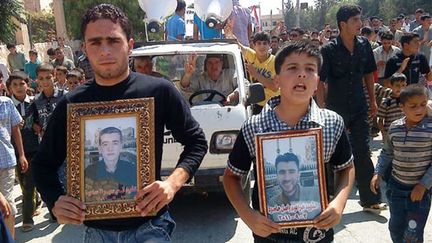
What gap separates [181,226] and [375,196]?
210 centimetres

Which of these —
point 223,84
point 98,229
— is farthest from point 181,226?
point 98,229

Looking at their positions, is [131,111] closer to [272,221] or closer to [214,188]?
[272,221]

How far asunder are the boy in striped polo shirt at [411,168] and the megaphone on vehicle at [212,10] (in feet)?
11.2

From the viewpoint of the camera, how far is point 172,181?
2.09m

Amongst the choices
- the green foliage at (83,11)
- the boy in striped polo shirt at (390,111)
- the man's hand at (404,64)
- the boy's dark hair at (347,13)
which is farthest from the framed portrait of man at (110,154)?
the green foliage at (83,11)

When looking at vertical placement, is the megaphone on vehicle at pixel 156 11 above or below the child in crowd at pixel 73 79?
above

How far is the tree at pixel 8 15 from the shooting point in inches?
687

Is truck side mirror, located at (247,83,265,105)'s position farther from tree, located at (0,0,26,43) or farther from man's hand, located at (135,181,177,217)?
tree, located at (0,0,26,43)

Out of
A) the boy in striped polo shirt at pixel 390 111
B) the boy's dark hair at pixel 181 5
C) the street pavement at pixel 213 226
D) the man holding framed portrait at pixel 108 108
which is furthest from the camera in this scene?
the boy's dark hair at pixel 181 5

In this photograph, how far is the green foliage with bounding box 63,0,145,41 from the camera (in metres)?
32.2

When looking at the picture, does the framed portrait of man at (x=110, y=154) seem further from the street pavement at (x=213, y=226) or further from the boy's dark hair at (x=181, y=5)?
the boy's dark hair at (x=181, y=5)

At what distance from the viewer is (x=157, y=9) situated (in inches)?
260

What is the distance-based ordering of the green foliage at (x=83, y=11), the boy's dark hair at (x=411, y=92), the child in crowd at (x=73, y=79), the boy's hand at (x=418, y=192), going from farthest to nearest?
the green foliage at (x=83, y=11)
the child in crowd at (x=73, y=79)
the boy's dark hair at (x=411, y=92)
the boy's hand at (x=418, y=192)

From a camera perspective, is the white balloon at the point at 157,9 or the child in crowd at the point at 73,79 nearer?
the child in crowd at the point at 73,79
